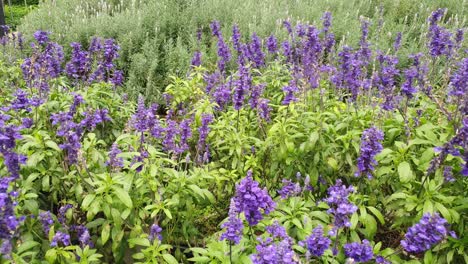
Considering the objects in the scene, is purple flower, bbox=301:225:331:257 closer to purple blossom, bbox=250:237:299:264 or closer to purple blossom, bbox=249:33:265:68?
purple blossom, bbox=250:237:299:264

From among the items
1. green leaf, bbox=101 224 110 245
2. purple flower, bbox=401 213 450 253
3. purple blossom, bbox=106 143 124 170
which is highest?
purple flower, bbox=401 213 450 253

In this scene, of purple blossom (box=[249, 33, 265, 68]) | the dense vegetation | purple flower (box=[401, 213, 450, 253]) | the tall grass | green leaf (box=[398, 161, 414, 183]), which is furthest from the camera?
the tall grass

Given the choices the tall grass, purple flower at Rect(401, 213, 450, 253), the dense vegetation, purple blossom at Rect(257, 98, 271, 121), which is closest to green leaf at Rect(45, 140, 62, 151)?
the dense vegetation

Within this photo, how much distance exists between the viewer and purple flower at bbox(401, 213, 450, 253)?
6.54 ft

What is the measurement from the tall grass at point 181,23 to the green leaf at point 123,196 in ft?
11.0

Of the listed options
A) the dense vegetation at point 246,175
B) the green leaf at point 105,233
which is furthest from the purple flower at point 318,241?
the green leaf at point 105,233

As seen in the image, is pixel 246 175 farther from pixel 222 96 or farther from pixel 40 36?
pixel 40 36

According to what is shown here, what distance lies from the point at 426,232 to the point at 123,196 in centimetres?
154

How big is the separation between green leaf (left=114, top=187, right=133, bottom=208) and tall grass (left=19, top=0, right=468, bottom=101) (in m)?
3.36

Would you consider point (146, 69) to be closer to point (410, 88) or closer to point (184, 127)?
point (184, 127)

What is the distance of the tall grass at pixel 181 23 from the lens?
6496 millimetres

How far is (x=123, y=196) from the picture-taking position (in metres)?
2.60

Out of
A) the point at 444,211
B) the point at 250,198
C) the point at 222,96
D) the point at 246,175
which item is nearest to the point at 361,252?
the point at 250,198

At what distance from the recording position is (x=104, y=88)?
437 cm
